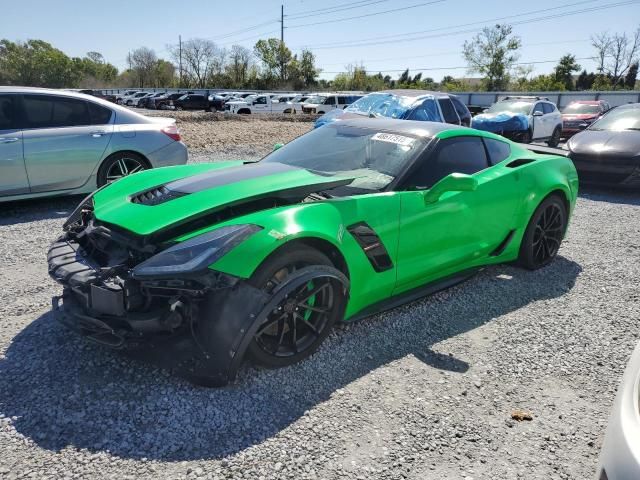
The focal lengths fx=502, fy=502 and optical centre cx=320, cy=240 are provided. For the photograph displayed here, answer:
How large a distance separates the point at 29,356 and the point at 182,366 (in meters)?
1.03

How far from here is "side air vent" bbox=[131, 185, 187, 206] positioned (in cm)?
306

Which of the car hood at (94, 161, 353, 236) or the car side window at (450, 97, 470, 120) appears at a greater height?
the car side window at (450, 97, 470, 120)

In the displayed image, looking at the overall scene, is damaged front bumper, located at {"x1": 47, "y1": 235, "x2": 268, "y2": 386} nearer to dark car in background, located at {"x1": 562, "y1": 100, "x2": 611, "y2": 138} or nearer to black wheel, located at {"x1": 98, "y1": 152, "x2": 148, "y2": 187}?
black wheel, located at {"x1": 98, "y1": 152, "x2": 148, "y2": 187}

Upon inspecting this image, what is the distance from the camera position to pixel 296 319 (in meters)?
2.83

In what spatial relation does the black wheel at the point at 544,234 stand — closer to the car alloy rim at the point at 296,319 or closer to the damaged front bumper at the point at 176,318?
the car alloy rim at the point at 296,319

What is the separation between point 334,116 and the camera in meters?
11.7

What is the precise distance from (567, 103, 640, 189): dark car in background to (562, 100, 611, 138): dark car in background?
8.62m

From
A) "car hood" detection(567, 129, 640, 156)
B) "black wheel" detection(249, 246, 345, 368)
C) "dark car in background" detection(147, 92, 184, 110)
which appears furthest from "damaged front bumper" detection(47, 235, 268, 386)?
"dark car in background" detection(147, 92, 184, 110)

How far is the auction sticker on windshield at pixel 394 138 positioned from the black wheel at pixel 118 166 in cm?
386

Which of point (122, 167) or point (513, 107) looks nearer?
point (122, 167)

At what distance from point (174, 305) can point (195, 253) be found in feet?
0.90

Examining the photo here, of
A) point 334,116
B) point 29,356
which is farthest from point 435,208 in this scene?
point 334,116

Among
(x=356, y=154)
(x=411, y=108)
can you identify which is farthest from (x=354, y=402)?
(x=411, y=108)

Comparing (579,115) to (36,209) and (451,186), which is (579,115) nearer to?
(451,186)
